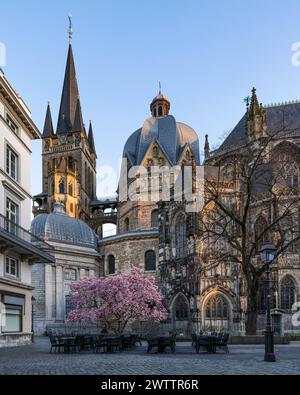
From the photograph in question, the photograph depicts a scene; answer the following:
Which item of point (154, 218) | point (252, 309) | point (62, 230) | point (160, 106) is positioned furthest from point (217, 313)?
point (160, 106)

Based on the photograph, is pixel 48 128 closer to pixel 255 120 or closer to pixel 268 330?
pixel 255 120

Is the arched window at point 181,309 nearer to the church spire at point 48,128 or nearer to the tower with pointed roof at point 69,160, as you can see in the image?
the tower with pointed roof at point 69,160

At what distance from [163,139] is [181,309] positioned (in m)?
34.3

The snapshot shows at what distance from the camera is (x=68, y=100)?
355 feet

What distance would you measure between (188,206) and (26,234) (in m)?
25.1

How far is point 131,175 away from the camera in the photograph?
77.5 metres

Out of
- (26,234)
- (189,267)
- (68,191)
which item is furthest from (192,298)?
(68,191)

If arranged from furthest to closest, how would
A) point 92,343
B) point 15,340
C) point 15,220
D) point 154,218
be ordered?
point 154,218, point 15,220, point 15,340, point 92,343

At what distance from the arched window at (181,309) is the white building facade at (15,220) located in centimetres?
2129

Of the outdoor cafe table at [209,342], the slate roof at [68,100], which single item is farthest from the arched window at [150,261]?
the slate roof at [68,100]

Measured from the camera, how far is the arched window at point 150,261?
196 feet

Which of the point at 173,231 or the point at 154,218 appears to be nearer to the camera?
the point at 173,231

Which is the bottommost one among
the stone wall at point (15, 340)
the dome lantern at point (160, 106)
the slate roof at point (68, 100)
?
the stone wall at point (15, 340)
